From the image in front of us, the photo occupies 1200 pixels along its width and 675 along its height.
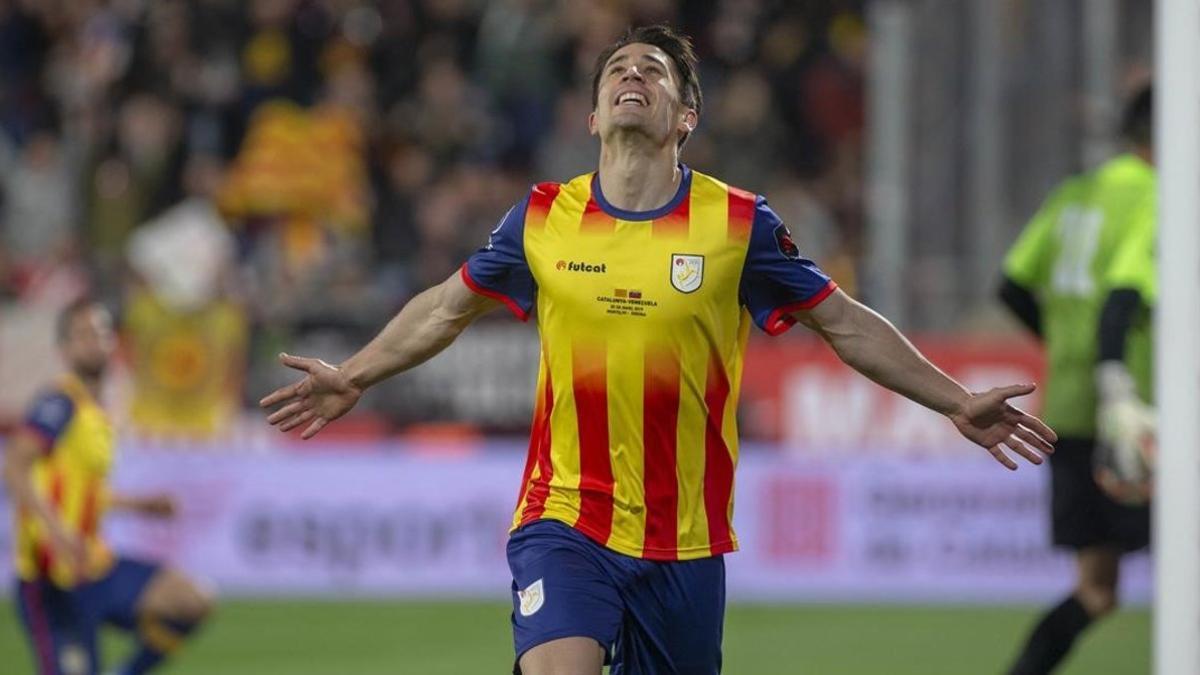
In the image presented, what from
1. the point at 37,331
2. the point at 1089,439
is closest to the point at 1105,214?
the point at 1089,439

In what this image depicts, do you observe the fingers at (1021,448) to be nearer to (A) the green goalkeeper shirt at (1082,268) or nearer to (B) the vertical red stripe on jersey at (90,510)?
(A) the green goalkeeper shirt at (1082,268)

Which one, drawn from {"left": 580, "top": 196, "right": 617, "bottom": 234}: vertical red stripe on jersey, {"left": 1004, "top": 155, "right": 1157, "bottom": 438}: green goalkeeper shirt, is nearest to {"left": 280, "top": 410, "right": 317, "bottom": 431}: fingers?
{"left": 580, "top": 196, "right": 617, "bottom": 234}: vertical red stripe on jersey

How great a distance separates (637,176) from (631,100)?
22cm

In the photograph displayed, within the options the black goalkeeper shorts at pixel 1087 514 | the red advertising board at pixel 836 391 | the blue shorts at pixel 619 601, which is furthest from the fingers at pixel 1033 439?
the red advertising board at pixel 836 391

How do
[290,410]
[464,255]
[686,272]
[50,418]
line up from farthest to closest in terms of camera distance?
1. [464,255]
2. [50,418]
3. [290,410]
4. [686,272]

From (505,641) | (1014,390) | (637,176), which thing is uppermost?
(637,176)

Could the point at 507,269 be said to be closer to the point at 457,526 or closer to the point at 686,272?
the point at 686,272

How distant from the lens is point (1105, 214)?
895 centimetres

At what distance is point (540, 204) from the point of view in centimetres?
598

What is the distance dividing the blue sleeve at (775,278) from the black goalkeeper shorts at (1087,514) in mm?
3339

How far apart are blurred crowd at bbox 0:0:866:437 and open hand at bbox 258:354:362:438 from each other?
30.1ft

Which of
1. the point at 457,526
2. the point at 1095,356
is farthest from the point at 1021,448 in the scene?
the point at 457,526

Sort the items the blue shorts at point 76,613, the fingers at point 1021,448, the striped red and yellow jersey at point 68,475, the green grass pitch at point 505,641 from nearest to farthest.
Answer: the fingers at point 1021,448
the blue shorts at point 76,613
the striped red and yellow jersey at point 68,475
the green grass pitch at point 505,641

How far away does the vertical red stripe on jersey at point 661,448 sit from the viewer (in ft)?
19.1
